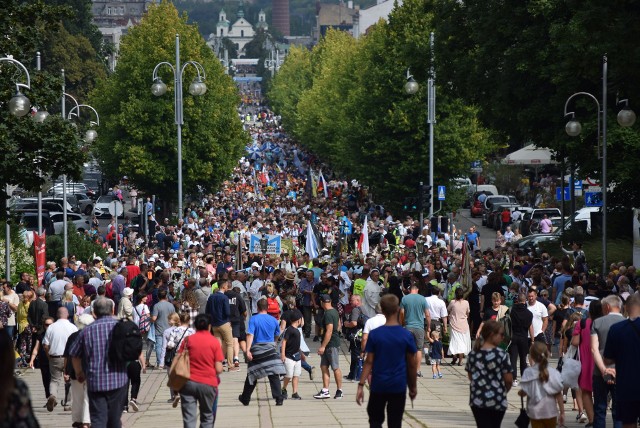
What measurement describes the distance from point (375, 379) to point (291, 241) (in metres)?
35.7

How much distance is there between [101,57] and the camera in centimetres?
10919

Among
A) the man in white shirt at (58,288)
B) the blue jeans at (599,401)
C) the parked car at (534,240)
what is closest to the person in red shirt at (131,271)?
the man in white shirt at (58,288)

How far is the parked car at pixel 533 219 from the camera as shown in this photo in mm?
55975

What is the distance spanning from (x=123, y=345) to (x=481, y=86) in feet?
89.8

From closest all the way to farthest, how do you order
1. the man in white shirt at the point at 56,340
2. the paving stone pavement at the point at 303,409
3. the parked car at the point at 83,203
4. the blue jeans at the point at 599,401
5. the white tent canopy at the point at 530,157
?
the blue jeans at the point at 599,401 → the paving stone pavement at the point at 303,409 → the man in white shirt at the point at 56,340 → the white tent canopy at the point at 530,157 → the parked car at the point at 83,203

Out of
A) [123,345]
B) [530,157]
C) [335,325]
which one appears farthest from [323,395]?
[530,157]

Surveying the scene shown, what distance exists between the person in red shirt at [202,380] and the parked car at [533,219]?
41765 mm

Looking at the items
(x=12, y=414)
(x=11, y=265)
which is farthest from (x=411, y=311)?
(x=11, y=265)

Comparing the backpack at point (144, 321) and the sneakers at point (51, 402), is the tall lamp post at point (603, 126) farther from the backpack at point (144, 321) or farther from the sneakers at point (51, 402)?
the sneakers at point (51, 402)

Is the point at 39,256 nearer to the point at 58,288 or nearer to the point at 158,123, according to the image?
the point at 58,288

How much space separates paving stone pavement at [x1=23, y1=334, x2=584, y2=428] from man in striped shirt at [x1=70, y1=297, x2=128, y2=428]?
3.67m

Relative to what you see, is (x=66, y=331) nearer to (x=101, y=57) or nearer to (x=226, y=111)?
(x=226, y=111)

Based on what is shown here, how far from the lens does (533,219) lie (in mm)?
57188

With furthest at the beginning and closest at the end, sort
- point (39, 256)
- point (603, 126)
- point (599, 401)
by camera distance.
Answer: point (603, 126) → point (39, 256) → point (599, 401)
